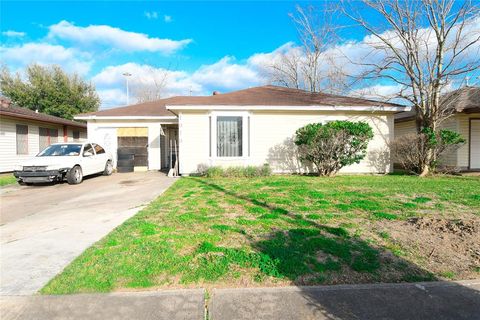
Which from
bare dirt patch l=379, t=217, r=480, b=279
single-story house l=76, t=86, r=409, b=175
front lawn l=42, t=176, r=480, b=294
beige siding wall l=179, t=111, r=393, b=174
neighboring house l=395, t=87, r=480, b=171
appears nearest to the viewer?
front lawn l=42, t=176, r=480, b=294

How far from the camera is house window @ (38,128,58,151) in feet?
53.6

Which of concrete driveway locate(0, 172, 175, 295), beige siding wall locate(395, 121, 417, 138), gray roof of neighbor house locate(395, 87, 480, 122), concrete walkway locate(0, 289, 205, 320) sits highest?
gray roof of neighbor house locate(395, 87, 480, 122)

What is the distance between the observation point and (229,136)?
450 inches

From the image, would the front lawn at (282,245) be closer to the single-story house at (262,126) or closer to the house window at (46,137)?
the single-story house at (262,126)

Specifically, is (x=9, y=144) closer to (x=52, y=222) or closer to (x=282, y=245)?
(x=52, y=222)

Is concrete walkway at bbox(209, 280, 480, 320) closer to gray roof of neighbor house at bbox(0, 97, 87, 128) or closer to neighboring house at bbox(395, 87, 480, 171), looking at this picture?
neighboring house at bbox(395, 87, 480, 171)

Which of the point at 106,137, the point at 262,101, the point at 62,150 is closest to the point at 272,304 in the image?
the point at 262,101

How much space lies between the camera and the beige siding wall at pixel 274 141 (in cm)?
1165

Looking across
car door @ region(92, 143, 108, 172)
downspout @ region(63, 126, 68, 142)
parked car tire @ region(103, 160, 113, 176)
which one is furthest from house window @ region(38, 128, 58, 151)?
car door @ region(92, 143, 108, 172)

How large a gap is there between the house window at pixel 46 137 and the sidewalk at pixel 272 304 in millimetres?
16731

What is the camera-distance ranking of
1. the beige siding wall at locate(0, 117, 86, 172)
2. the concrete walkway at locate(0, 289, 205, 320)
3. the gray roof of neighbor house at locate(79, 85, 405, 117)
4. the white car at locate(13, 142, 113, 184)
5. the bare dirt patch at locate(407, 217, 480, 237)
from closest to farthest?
the concrete walkway at locate(0, 289, 205, 320)
the bare dirt patch at locate(407, 217, 480, 237)
the white car at locate(13, 142, 113, 184)
the gray roof of neighbor house at locate(79, 85, 405, 117)
the beige siding wall at locate(0, 117, 86, 172)

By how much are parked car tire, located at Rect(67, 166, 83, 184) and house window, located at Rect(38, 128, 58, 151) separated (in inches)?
325

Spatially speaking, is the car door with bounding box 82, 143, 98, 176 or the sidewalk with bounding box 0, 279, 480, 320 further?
the car door with bounding box 82, 143, 98, 176

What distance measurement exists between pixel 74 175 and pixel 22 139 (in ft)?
24.9
